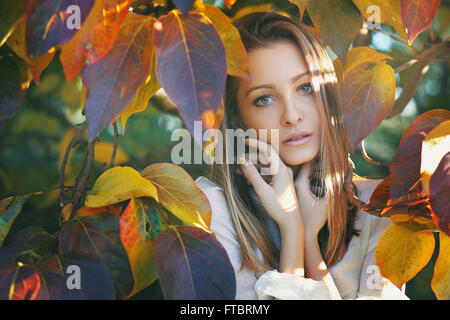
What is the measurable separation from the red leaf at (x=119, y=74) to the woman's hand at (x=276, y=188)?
12.9 inches

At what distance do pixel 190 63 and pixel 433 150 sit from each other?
0.93ft

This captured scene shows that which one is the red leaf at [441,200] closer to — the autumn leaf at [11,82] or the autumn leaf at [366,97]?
the autumn leaf at [366,97]

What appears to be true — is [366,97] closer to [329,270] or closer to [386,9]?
[386,9]

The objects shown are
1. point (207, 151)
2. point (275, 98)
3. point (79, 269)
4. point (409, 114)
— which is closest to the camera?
point (79, 269)

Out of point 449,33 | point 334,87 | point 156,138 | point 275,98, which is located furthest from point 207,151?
point 449,33

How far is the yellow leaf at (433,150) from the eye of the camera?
1.72ft

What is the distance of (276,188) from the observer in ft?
2.52

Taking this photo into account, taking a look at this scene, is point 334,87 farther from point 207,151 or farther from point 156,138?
point 156,138

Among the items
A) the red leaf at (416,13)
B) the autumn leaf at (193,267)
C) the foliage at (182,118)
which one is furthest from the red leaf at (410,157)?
the autumn leaf at (193,267)

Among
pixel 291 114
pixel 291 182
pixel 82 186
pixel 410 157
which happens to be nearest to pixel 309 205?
pixel 291 182

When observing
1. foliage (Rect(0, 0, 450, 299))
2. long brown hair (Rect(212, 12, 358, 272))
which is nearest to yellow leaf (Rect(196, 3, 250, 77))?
foliage (Rect(0, 0, 450, 299))

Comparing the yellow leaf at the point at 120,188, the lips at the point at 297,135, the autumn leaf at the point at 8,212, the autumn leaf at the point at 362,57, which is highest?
the autumn leaf at the point at 362,57

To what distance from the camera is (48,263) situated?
20.8 inches
